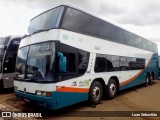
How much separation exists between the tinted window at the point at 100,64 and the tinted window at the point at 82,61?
75cm

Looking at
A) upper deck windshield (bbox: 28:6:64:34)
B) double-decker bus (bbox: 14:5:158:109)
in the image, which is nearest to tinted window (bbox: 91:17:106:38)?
double-decker bus (bbox: 14:5:158:109)

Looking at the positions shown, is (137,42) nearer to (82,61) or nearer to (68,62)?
(82,61)

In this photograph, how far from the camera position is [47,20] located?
6531mm

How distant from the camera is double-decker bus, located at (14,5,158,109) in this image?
5461mm

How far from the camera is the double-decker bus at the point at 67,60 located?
17.9 ft

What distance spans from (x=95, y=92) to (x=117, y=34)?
12.2 feet

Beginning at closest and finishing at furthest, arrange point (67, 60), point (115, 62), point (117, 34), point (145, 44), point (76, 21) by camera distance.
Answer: point (67, 60) → point (76, 21) → point (115, 62) → point (117, 34) → point (145, 44)

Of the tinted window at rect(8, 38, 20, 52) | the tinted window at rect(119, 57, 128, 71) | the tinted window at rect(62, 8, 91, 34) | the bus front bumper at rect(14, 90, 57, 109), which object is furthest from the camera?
the tinted window at rect(8, 38, 20, 52)

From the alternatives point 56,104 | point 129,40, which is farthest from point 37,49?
point 129,40

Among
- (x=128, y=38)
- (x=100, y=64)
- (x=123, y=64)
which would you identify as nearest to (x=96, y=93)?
(x=100, y=64)

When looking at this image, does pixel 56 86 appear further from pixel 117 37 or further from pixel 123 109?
pixel 117 37

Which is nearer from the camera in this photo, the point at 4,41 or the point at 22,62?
the point at 22,62

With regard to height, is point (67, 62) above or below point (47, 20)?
below

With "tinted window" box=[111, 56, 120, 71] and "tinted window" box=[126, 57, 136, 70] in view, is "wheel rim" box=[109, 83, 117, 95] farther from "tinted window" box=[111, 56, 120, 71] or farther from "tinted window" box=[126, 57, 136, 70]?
"tinted window" box=[126, 57, 136, 70]
